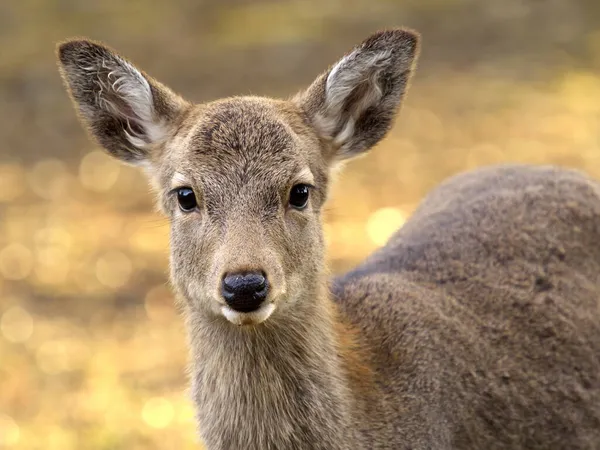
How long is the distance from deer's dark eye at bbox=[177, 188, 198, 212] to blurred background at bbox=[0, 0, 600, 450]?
1355mm

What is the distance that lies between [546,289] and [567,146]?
7.92m

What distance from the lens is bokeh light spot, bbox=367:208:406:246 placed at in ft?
35.8

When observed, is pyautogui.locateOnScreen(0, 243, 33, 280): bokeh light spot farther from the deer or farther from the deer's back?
the deer's back

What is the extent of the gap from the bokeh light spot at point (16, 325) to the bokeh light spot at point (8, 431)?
1.31 metres

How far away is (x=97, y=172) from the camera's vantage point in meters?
13.3

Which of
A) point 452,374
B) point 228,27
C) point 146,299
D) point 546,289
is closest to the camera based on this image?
point 452,374

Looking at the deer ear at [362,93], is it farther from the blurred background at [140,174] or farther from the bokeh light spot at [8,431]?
the bokeh light spot at [8,431]

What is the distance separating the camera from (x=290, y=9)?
19.7 metres

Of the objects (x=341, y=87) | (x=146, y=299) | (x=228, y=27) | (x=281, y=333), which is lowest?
(x=146, y=299)

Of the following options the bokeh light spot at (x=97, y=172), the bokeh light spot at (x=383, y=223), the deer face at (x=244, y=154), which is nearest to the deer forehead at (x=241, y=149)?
the deer face at (x=244, y=154)

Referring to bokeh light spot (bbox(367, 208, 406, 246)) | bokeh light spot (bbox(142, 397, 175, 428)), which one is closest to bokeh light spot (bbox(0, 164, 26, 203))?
bokeh light spot (bbox(367, 208, 406, 246))

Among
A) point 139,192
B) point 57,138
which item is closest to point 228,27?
point 57,138

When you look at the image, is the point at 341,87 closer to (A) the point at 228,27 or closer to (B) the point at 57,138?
(B) the point at 57,138

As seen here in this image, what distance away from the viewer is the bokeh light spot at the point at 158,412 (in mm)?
7855
